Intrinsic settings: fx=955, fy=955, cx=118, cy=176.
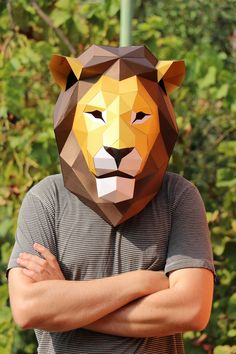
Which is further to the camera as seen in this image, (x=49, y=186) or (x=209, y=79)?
(x=209, y=79)

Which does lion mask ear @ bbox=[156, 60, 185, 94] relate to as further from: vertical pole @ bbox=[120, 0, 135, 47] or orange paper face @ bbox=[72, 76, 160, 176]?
vertical pole @ bbox=[120, 0, 135, 47]

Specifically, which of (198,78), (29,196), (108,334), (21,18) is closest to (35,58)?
(21,18)

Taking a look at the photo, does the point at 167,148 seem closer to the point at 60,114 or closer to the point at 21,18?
the point at 60,114

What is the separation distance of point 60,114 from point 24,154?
1.96 metres

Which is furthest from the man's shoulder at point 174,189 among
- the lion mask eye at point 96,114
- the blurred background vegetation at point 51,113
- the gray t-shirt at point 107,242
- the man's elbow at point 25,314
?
the blurred background vegetation at point 51,113

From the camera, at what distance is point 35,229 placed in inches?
107

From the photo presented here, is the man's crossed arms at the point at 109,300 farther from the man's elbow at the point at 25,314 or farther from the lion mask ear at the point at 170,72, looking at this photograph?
the lion mask ear at the point at 170,72

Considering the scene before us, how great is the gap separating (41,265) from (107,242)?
195mm

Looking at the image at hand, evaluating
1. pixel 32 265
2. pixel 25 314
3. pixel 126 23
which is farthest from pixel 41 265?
pixel 126 23

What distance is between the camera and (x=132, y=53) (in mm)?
2676

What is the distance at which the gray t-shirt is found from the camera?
268cm

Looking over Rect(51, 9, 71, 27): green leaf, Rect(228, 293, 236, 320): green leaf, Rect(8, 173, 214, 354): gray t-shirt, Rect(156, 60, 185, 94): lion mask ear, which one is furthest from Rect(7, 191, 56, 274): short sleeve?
Rect(51, 9, 71, 27): green leaf

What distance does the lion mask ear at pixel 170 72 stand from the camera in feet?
8.80

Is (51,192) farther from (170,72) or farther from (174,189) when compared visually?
(170,72)
